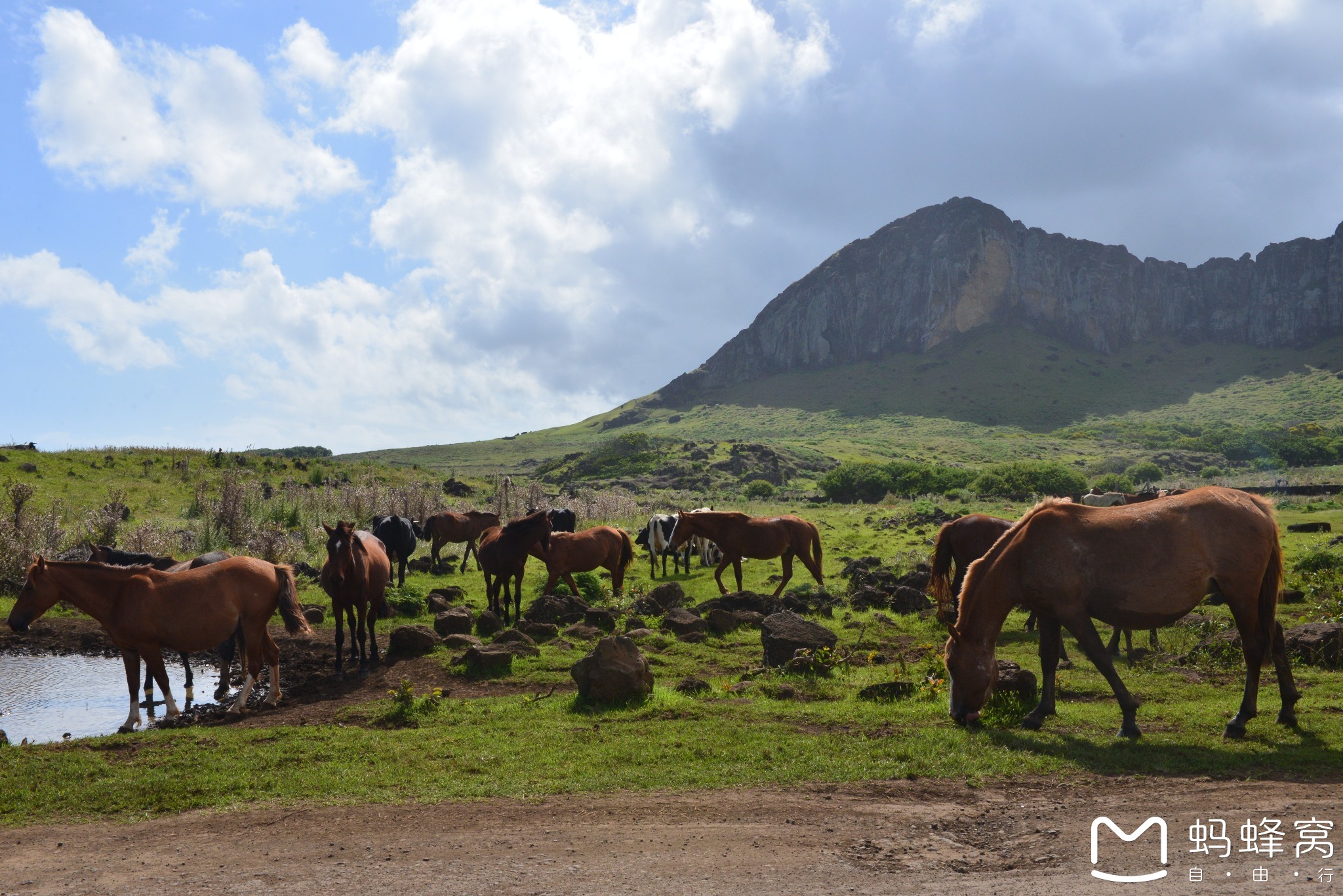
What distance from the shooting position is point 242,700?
11.1 m

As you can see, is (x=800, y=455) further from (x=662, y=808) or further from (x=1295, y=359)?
(x=1295, y=359)

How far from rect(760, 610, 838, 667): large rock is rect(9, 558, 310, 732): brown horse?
722cm

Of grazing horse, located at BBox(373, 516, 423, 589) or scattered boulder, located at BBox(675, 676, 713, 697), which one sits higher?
grazing horse, located at BBox(373, 516, 423, 589)

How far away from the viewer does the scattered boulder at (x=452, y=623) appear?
1604 centimetres

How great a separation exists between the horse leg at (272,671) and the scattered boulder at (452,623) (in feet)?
13.9

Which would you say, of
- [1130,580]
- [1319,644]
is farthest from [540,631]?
[1319,644]

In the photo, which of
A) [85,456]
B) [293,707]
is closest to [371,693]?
[293,707]

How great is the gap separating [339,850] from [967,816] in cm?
490

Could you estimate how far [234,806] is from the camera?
7383 millimetres

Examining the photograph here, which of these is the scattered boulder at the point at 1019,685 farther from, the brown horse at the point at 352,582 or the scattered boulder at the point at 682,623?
the brown horse at the point at 352,582

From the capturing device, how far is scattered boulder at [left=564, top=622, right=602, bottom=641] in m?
15.6

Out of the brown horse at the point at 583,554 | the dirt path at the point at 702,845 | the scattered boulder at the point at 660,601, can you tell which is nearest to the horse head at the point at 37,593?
the dirt path at the point at 702,845

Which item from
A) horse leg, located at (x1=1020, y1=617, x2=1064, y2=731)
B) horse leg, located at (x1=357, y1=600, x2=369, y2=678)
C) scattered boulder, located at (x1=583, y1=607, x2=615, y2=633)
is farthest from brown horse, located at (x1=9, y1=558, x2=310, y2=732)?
horse leg, located at (x1=1020, y1=617, x2=1064, y2=731)

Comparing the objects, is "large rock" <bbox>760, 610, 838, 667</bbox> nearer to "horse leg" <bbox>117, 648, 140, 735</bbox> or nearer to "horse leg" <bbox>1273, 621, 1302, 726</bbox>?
"horse leg" <bbox>1273, 621, 1302, 726</bbox>
